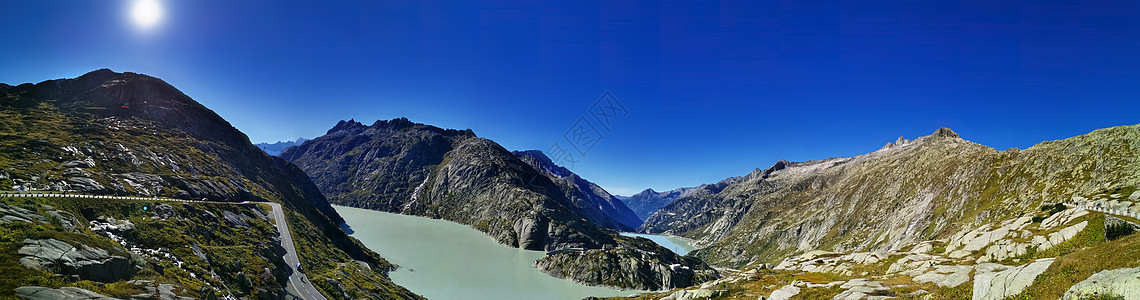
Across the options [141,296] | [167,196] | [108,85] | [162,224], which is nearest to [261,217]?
[167,196]

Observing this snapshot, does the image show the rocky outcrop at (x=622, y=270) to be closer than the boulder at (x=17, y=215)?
No

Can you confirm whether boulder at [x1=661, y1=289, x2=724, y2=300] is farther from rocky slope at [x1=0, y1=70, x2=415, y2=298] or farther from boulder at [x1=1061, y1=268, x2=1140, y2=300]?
rocky slope at [x1=0, y1=70, x2=415, y2=298]

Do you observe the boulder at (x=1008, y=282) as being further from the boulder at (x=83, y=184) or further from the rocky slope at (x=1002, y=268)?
the boulder at (x=83, y=184)

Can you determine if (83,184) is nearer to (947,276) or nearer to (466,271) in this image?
(947,276)

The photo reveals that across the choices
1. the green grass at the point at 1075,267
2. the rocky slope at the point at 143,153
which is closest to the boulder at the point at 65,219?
the rocky slope at the point at 143,153

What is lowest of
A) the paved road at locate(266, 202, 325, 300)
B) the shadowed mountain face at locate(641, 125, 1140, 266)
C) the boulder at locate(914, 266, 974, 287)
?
the paved road at locate(266, 202, 325, 300)

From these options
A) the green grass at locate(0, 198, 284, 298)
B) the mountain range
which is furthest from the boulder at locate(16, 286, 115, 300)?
the green grass at locate(0, 198, 284, 298)

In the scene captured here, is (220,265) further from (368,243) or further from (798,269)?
(368,243)
